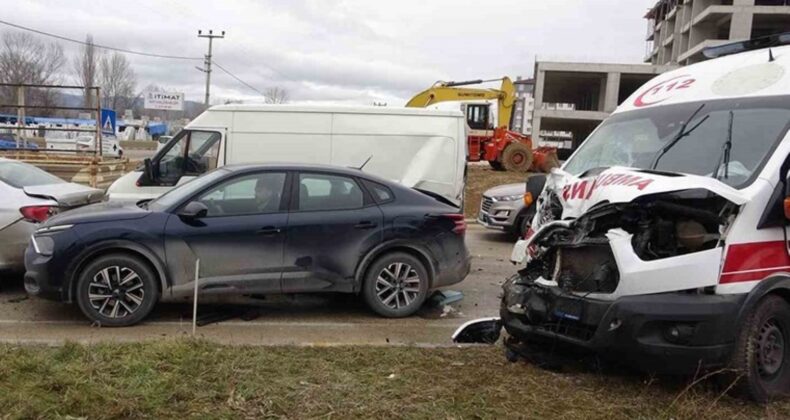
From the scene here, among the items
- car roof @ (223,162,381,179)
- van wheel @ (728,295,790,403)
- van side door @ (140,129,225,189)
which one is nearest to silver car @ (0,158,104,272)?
van side door @ (140,129,225,189)

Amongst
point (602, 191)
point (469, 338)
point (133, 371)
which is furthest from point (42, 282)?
point (602, 191)

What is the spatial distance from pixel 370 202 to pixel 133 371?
2.92 m

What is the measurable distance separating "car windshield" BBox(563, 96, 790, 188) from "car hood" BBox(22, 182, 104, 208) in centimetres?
548

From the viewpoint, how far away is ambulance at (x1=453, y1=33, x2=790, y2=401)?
11.9 ft

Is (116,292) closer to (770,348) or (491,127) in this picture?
(770,348)

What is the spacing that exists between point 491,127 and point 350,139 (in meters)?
16.5

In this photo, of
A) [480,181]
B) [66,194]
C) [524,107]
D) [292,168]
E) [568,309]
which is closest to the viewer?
[568,309]

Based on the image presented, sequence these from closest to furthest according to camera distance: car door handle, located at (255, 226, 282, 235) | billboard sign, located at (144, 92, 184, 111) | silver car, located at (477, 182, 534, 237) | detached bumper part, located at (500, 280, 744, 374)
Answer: detached bumper part, located at (500, 280, 744, 374), car door handle, located at (255, 226, 282, 235), silver car, located at (477, 182, 534, 237), billboard sign, located at (144, 92, 184, 111)

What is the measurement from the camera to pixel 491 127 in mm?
25281

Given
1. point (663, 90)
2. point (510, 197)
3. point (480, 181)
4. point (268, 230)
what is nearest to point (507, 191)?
point (510, 197)

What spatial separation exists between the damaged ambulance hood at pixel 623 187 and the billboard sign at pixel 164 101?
7432cm

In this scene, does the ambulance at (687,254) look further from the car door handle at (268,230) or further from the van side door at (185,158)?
the van side door at (185,158)

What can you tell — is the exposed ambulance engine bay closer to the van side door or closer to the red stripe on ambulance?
the red stripe on ambulance

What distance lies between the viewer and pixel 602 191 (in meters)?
3.98
